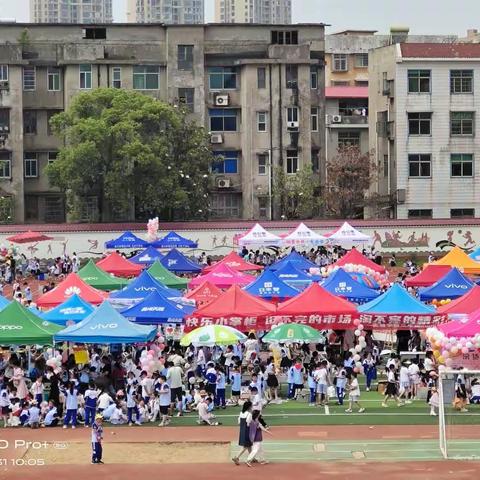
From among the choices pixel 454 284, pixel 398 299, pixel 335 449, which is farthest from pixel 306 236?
pixel 335 449

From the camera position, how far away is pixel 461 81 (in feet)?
252

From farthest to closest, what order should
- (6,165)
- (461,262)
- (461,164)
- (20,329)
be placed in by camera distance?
(6,165), (461,164), (461,262), (20,329)

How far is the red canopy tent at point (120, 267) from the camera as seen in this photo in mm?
51875

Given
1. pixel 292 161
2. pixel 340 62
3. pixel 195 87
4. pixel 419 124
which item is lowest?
pixel 292 161

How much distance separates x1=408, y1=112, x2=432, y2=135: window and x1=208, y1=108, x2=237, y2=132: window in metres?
10.7

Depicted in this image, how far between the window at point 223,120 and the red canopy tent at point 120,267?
1172 inches

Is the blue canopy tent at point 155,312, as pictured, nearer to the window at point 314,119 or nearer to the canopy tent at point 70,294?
the canopy tent at point 70,294

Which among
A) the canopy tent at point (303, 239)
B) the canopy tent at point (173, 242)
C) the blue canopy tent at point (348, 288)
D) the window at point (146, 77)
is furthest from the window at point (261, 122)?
the blue canopy tent at point (348, 288)

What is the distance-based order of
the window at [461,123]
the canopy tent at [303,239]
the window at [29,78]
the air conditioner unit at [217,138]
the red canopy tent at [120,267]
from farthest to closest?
Result: the air conditioner unit at [217,138] < the window at [29,78] < the window at [461,123] < the canopy tent at [303,239] < the red canopy tent at [120,267]

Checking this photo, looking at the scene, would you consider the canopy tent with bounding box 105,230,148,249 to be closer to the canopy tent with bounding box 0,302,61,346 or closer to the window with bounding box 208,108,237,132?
the window with bounding box 208,108,237,132

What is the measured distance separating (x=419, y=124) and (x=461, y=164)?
11.0 ft

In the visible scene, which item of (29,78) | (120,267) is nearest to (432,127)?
(29,78)

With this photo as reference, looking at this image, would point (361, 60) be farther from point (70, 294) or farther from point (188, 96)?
point (70, 294)

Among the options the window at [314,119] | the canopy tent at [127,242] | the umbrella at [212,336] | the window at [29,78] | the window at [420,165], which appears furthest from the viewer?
the window at [314,119]
